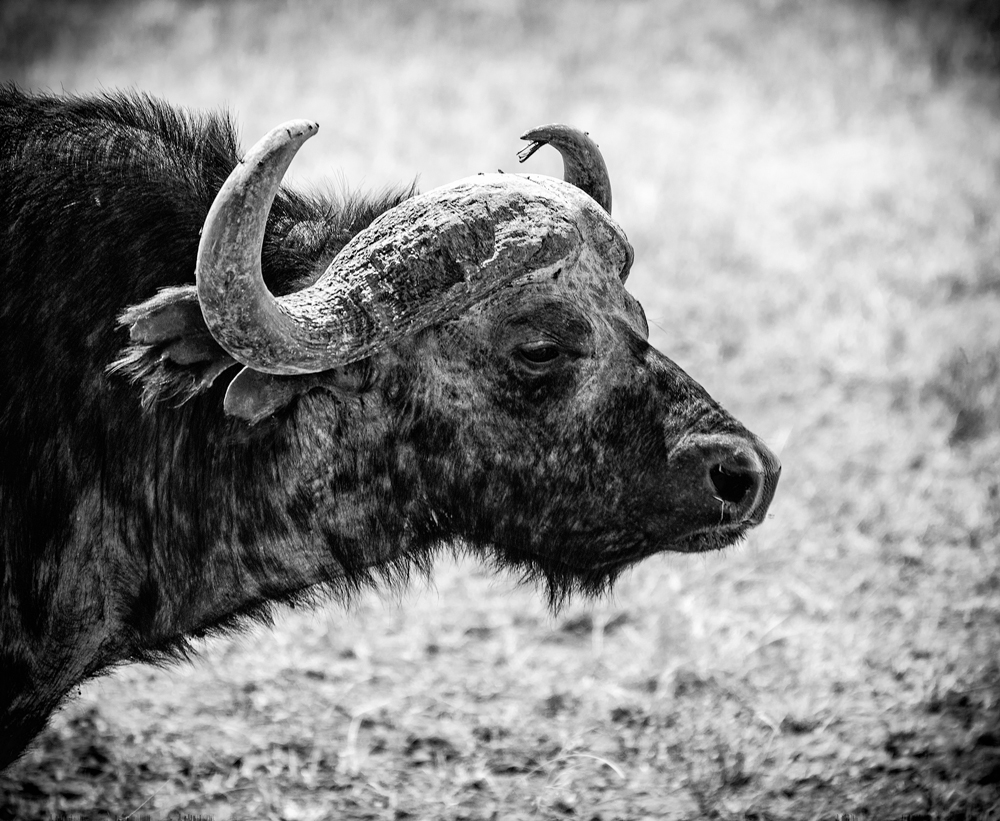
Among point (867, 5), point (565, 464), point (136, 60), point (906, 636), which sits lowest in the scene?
point (906, 636)

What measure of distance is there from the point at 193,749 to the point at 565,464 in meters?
2.39

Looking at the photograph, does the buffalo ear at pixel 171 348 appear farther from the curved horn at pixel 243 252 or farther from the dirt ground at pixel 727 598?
the dirt ground at pixel 727 598

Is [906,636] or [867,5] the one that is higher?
[867,5]

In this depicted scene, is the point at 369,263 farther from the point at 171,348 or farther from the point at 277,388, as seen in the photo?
the point at 171,348

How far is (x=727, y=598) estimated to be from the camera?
6.38 m

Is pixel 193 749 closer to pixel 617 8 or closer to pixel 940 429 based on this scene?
pixel 940 429

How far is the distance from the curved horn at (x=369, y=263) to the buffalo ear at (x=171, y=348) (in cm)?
14

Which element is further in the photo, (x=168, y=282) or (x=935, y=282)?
(x=935, y=282)

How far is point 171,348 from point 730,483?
6.54ft

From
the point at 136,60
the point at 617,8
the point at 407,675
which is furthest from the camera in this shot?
the point at 617,8

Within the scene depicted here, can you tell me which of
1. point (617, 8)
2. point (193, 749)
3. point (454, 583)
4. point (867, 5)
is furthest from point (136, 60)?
point (193, 749)

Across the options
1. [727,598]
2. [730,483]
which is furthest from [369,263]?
[727,598]

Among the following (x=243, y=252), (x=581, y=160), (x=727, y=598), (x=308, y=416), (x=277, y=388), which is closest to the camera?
(x=243, y=252)

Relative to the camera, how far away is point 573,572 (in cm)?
426
